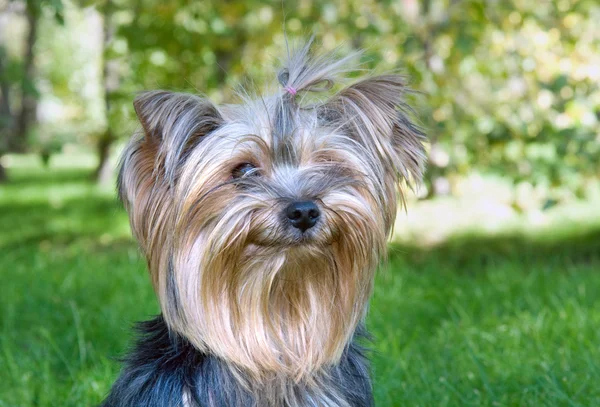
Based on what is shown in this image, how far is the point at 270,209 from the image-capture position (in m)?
2.87

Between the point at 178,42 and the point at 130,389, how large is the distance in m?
5.02

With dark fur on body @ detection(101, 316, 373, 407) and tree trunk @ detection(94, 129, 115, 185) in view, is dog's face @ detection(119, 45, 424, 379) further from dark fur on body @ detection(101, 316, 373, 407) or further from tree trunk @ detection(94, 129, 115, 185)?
tree trunk @ detection(94, 129, 115, 185)

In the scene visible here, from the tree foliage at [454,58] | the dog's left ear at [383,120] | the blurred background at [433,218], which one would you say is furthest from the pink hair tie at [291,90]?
the tree foliage at [454,58]

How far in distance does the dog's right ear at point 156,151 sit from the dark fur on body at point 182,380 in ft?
1.28

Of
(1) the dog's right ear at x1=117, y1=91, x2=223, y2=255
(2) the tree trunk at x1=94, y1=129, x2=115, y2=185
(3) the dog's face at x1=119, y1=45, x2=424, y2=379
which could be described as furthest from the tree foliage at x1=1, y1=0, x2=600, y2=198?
(2) the tree trunk at x1=94, y1=129, x2=115, y2=185

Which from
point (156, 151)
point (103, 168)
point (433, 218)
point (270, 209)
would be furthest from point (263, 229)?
point (103, 168)

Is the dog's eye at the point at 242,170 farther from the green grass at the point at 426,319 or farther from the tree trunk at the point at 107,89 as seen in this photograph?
the tree trunk at the point at 107,89

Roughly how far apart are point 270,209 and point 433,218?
659 centimetres

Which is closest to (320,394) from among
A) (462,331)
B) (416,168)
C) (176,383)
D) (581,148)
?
(176,383)

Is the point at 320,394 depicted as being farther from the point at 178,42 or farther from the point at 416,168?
the point at 178,42

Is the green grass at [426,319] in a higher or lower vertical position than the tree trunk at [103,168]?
higher

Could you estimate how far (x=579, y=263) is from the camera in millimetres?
7242

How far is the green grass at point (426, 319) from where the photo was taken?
4121 mm

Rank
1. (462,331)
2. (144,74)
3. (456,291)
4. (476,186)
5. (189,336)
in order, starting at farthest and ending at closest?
(476,186) → (144,74) → (456,291) → (462,331) → (189,336)
